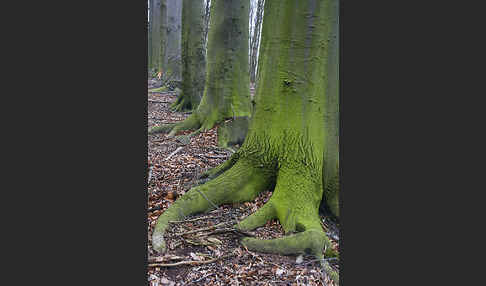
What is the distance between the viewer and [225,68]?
6812mm

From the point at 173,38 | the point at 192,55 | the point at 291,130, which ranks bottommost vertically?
the point at 291,130

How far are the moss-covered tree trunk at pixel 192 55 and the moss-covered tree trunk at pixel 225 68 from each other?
1349 mm

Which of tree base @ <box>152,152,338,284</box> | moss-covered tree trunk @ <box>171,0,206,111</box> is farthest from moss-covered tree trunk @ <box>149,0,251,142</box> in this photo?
tree base @ <box>152,152,338,284</box>

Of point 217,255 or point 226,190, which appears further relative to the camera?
point 226,190

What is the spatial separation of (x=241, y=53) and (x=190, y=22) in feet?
7.32

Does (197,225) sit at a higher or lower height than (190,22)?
lower

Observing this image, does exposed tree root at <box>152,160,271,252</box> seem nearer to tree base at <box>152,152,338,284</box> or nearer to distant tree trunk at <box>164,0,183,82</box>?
tree base at <box>152,152,338,284</box>

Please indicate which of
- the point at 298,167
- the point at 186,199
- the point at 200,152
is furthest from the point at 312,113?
the point at 200,152

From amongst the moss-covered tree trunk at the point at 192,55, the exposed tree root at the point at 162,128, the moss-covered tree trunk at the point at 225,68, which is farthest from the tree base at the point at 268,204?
the moss-covered tree trunk at the point at 192,55

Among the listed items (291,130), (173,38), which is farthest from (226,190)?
(173,38)

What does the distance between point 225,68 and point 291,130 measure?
10.7 ft

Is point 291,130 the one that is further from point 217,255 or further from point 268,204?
point 217,255

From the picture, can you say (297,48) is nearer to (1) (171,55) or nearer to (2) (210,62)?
(2) (210,62)

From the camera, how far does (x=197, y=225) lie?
150 inches
